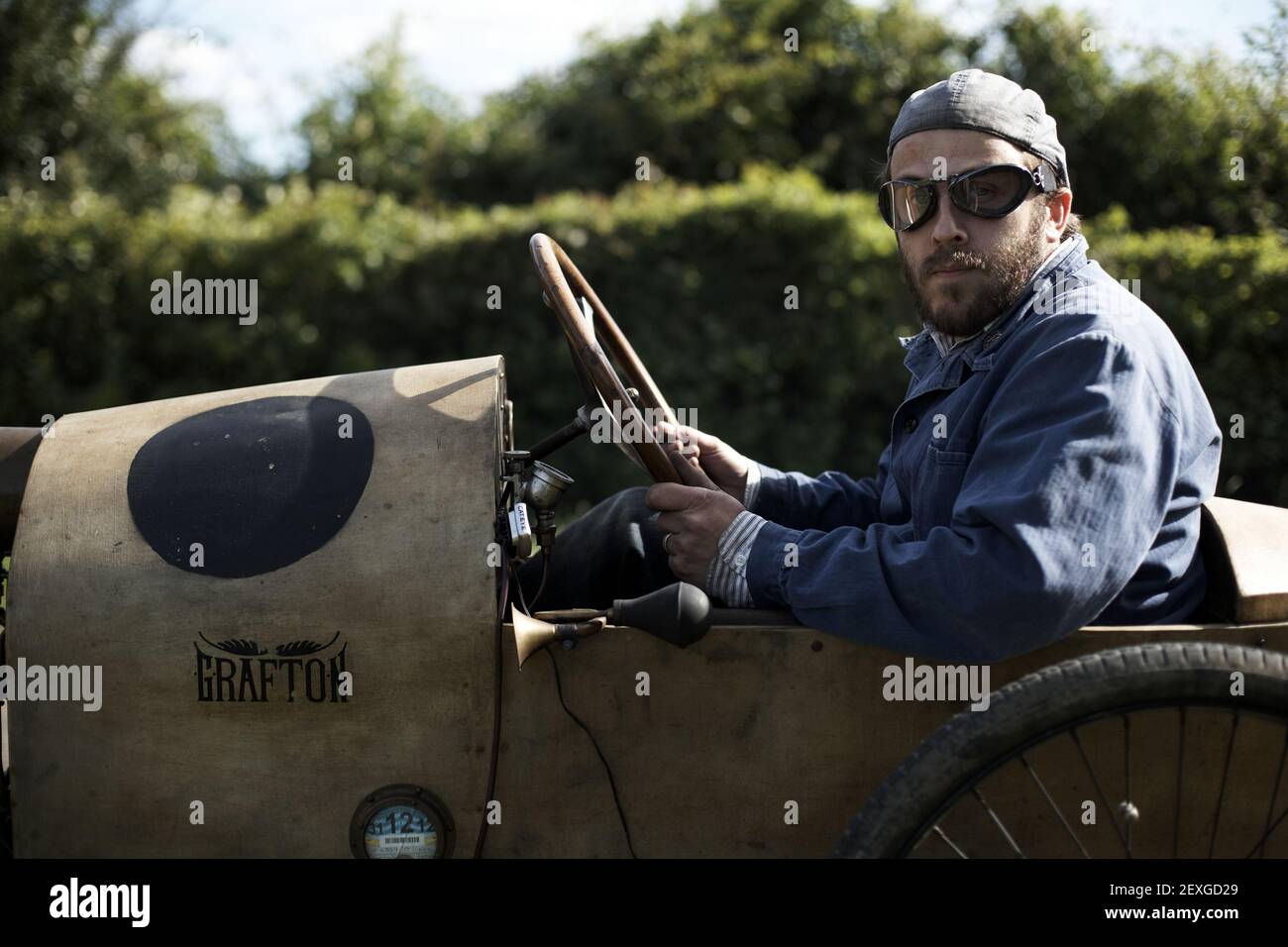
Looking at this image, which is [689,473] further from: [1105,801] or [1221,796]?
[1221,796]

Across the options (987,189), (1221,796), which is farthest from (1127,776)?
(987,189)

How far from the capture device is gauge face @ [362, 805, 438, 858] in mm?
1971

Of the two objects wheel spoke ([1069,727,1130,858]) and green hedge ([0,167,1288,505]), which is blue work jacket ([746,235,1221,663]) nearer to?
wheel spoke ([1069,727,1130,858])

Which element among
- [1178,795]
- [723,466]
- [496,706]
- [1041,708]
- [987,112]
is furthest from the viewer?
[723,466]

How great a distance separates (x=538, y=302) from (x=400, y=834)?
565 centimetres

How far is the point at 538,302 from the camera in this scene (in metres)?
7.36

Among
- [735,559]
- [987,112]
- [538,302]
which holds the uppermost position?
[538,302]

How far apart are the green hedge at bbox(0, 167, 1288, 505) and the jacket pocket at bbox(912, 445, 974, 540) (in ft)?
14.9

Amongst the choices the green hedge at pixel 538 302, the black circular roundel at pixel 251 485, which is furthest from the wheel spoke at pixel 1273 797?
the green hedge at pixel 538 302

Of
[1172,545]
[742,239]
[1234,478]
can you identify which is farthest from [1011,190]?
[742,239]

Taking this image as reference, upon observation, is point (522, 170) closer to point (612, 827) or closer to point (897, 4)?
point (897, 4)

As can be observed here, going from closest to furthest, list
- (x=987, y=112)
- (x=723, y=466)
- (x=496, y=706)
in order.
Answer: (x=496, y=706)
(x=987, y=112)
(x=723, y=466)

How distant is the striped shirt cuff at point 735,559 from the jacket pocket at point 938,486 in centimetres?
31
